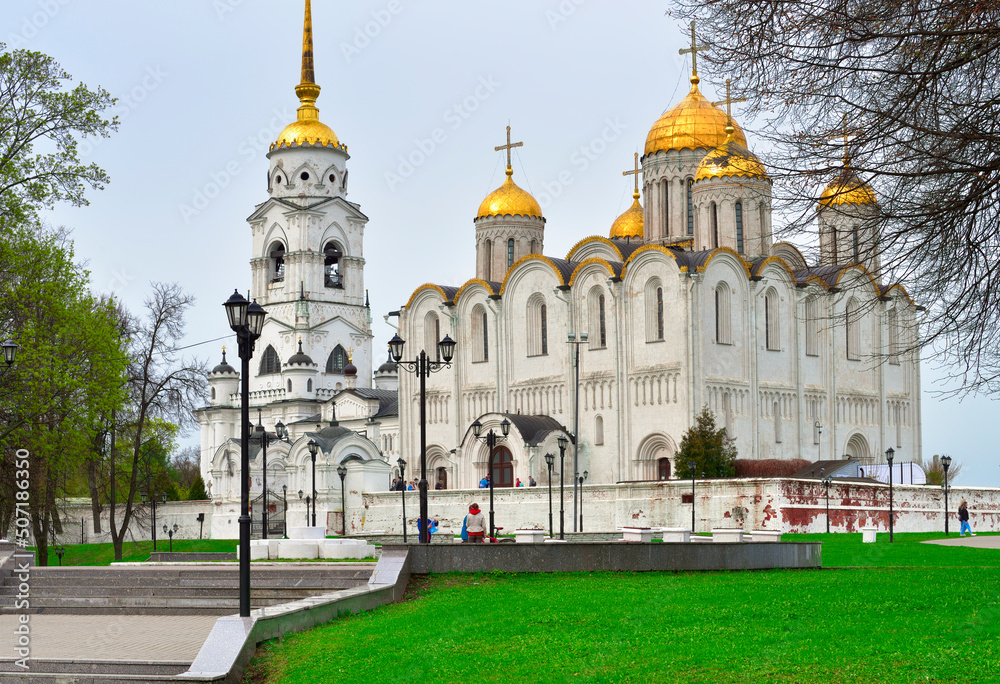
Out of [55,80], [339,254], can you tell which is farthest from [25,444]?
[339,254]

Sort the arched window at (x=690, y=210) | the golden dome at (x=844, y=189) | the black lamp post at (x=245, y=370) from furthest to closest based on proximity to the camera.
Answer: the arched window at (x=690, y=210)
the black lamp post at (x=245, y=370)
the golden dome at (x=844, y=189)

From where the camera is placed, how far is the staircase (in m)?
17.1

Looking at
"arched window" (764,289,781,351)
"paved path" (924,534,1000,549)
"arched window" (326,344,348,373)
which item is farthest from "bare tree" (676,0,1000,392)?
"arched window" (326,344,348,373)

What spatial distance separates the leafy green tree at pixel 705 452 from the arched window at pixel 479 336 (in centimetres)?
1228

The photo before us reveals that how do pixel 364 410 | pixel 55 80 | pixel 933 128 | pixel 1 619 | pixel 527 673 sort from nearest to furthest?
pixel 527 673 → pixel 933 128 → pixel 1 619 → pixel 55 80 → pixel 364 410

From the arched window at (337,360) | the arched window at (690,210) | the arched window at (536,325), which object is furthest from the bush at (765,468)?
the arched window at (337,360)

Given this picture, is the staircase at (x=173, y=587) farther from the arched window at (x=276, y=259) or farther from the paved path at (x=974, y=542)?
the arched window at (x=276, y=259)

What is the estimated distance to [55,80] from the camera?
25156 mm

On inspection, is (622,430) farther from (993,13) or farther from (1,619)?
(993,13)

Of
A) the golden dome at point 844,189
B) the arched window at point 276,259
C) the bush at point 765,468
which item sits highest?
the arched window at point 276,259

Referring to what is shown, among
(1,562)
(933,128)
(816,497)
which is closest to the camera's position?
(933,128)

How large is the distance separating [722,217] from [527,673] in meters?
42.0

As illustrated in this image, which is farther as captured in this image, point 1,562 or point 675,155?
point 675,155

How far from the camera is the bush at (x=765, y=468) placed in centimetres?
4738
